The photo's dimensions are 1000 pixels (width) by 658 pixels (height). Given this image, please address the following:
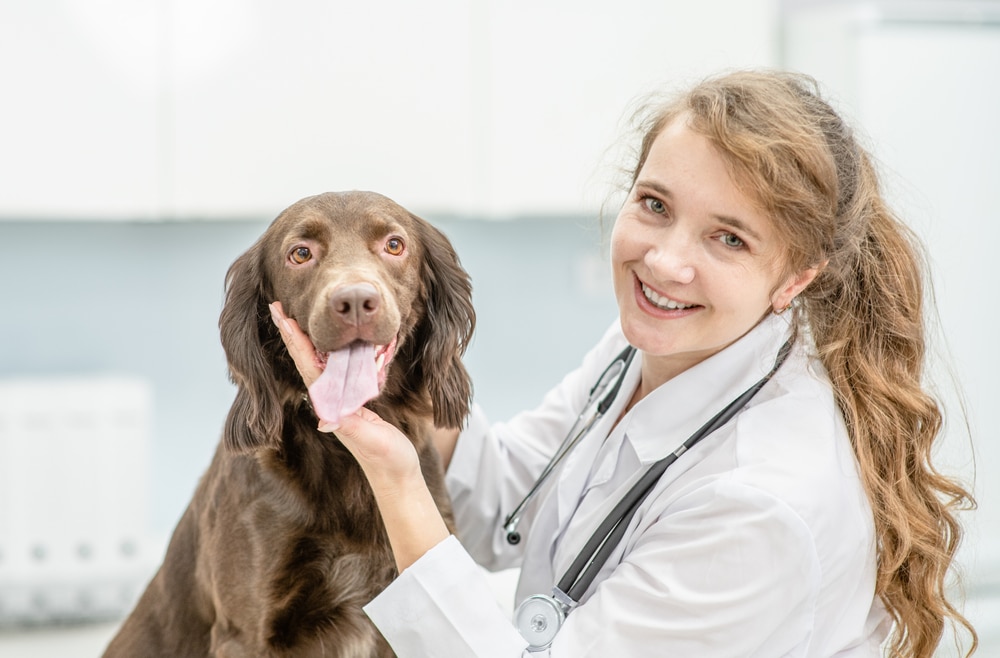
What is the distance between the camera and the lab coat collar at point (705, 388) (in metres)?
1.45

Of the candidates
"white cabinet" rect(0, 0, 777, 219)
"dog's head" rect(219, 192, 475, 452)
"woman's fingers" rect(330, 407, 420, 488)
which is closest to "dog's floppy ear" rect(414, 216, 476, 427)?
"dog's head" rect(219, 192, 475, 452)

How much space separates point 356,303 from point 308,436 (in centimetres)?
31

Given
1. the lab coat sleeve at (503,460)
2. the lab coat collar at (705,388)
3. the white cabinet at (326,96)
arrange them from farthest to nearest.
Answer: the white cabinet at (326,96) < the lab coat sleeve at (503,460) < the lab coat collar at (705,388)

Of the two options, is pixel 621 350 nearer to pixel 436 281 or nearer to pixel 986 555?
pixel 436 281

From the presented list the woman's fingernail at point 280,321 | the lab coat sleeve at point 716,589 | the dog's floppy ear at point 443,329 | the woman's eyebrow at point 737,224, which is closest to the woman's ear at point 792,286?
the woman's eyebrow at point 737,224

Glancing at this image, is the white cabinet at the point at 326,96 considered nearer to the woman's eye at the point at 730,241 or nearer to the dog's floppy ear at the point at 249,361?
the woman's eye at the point at 730,241

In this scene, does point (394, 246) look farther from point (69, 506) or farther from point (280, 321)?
point (69, 506)

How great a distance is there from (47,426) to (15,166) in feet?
2.14

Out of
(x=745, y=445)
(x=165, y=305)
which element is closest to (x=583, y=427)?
(x=745, y=445)

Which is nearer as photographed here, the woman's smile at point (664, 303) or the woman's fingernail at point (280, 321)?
the woman's fingernail at point (280, 321)

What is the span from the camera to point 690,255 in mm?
1309

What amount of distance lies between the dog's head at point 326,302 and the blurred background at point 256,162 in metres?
1.04

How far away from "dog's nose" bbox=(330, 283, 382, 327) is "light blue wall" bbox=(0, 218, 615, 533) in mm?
1693

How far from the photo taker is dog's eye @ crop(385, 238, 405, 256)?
134 cm
